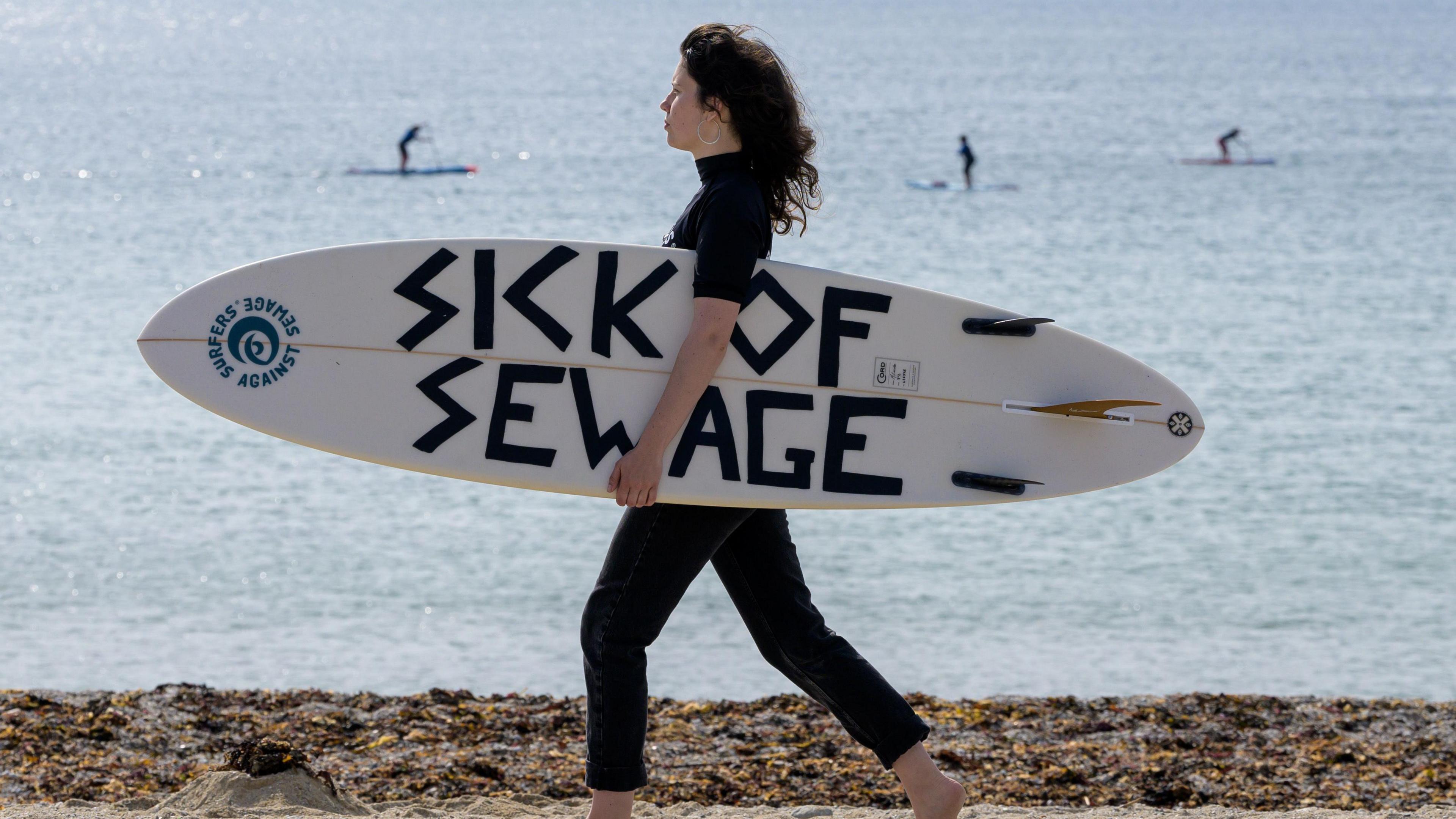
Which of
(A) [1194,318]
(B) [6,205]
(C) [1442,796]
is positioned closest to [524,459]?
(C) [1442,796]

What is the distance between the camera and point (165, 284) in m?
19.4

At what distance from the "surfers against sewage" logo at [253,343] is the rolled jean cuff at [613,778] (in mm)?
1061

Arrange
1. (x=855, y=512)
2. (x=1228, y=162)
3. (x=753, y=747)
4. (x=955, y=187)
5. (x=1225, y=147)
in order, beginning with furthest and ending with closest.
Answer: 1. (x=1225, y=147)
2. (x=1228, y=162)
3. (x=955, y=187)
4. (x=855, y=512)
5. (x=753, y=747)

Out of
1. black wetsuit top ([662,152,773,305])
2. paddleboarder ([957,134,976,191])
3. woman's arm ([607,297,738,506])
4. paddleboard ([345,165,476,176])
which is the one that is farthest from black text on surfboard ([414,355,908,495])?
paddleboard ([345,165,476,176])

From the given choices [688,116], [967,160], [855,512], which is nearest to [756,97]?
[688,116]

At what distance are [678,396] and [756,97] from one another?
53 centimetres

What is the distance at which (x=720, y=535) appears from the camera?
2496 mm

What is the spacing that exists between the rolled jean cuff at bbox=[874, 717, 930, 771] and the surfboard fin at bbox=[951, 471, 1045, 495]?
588 millimetres

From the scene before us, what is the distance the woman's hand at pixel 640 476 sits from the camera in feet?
7.98

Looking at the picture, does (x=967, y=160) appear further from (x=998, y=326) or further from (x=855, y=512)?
(x=998, y=326)

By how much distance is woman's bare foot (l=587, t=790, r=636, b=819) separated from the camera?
2.46m

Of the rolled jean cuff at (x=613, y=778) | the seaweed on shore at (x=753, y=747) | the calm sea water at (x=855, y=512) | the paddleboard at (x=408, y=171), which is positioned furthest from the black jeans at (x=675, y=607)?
the paddleboard at (x=408, y=171)

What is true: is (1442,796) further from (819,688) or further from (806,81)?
(806,81)

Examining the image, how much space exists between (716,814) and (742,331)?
1042mm
